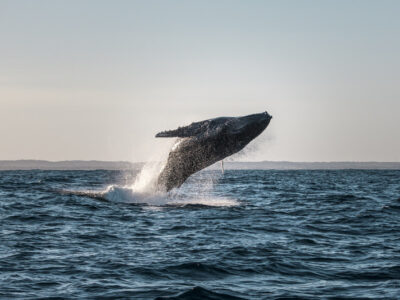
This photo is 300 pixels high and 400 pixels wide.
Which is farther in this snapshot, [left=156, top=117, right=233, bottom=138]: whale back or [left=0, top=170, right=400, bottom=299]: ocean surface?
[left=156, top=117, right=233, bottom=138]: whale back

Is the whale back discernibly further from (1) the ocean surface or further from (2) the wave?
(2) the wave

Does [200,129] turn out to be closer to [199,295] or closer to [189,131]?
[189,131]

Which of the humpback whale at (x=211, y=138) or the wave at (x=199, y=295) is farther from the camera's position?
the humpback whale at (x=211, y=138)

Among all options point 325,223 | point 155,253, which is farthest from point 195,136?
point 155,253

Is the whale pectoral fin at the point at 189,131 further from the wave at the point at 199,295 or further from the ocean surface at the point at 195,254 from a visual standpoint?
the wave at the point at 199,295

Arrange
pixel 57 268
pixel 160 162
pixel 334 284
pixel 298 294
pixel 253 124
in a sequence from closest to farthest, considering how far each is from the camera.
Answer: pixel 298 294
pixel 334 284
pixel 57 268
pixel 253 124
pixel 160 162

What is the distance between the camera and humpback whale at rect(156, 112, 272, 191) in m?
17.7

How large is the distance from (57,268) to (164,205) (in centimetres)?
1084

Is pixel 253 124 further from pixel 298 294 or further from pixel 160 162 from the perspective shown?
pixel 298 294

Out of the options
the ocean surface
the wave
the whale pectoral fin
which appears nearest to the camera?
the wave

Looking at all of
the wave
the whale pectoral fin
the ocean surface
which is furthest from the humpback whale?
the wave

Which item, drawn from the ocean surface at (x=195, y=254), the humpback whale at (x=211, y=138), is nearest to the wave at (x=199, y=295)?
the ocean surface at (x=195, y=254)

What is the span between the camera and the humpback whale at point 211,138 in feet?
58.0

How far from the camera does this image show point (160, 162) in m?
20.7
